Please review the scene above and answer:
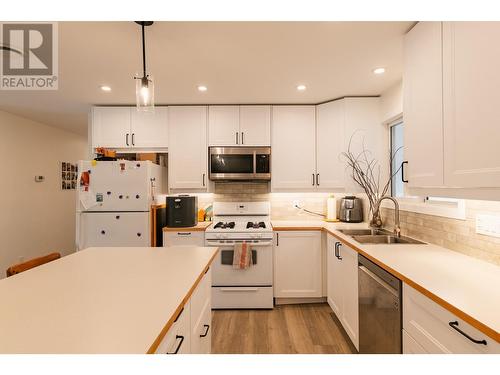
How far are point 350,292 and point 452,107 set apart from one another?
4.90 feet

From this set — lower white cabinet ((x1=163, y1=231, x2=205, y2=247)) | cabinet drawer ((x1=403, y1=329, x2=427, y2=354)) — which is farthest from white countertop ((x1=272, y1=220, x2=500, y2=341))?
lower white cabinet ((x1=163, y1=231, x2=205, y2=247))

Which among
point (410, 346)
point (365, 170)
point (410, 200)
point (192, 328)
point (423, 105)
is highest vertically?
point (423, 105)

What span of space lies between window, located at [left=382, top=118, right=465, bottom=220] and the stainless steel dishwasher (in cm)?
63

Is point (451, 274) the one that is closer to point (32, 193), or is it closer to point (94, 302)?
point (94, 302)

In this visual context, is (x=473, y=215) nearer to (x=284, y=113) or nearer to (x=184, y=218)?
(x=284, y=113)

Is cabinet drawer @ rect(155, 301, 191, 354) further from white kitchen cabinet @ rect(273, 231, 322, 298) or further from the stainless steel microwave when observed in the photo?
the stainless steel microwave

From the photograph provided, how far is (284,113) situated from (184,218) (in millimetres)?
1767

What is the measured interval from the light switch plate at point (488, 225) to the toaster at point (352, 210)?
5.25 ft

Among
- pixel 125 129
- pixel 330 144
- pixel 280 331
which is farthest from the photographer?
pixel 125 129

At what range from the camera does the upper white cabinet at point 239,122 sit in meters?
3.12

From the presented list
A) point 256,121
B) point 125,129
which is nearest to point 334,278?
point 256,121

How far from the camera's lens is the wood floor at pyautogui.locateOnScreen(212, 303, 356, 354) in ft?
6.80

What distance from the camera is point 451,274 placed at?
3.99ft
